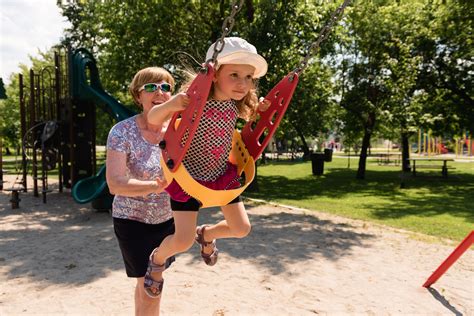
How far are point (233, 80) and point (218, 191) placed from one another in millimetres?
530

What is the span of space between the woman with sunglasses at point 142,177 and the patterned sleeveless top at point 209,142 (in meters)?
0.24

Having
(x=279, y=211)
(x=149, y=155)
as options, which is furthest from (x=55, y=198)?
(x=149, y=155)

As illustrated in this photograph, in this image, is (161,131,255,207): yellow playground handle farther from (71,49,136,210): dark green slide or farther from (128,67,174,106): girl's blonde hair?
(71,49,136,210): dark green slide

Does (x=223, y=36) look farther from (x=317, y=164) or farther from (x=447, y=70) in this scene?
(x=447, y=70)

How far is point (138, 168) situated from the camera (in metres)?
2.11

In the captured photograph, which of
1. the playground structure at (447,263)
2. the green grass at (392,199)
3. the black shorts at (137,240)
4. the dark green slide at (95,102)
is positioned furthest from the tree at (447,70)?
the black shorts at (137,240)

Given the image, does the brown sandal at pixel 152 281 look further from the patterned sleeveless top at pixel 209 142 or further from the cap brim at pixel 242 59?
the cap brim at pixel 242 59

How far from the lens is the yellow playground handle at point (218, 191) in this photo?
171 cm

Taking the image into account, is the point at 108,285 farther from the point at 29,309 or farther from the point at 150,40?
the point at 150,40

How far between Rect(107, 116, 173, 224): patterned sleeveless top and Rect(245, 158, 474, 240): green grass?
6.42 meters

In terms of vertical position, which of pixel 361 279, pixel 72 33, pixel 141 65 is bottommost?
pixel 361 279

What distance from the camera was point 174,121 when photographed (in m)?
1.76

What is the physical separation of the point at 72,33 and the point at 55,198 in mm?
19318

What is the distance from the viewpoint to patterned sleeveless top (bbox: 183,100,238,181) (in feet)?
6.25
